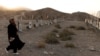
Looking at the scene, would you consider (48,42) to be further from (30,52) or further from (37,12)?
(37,12)

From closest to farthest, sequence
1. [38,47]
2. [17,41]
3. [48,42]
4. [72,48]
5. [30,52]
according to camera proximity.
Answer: [17,41]
[30,52]
[38,47]
[72,48]
[48,42]

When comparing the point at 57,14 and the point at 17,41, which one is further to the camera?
the point at 57,14

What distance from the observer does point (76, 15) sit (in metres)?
162

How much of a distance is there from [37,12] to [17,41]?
14335 centimetres

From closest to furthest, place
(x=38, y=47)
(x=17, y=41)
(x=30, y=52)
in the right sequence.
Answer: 1. (x=17, y=41)
2. (x=30, y=52)
3. (x=38, y=47)

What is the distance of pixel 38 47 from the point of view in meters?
20.6

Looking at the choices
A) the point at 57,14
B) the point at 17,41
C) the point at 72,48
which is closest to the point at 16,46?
the point at 17,41

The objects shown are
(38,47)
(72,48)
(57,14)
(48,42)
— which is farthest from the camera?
(57,14)

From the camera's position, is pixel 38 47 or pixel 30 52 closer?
pixel 30 52

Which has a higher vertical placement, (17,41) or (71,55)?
(17,41)

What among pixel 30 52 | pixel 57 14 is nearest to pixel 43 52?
pixel 30 52

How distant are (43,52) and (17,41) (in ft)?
9.42

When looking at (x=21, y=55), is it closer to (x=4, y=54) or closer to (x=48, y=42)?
(x=4, y=54)

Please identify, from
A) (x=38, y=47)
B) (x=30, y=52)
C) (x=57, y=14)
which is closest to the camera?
(x=30, y=52)
